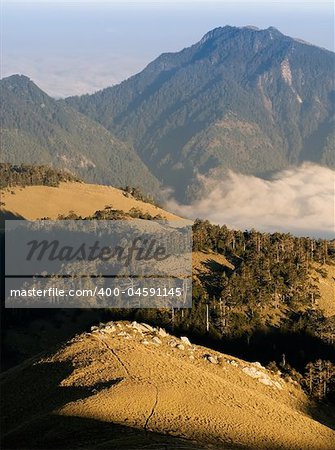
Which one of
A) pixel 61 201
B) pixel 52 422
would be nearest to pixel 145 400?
pixel 52 422

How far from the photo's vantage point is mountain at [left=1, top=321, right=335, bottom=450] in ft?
129

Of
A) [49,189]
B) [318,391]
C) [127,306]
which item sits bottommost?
[318,391]

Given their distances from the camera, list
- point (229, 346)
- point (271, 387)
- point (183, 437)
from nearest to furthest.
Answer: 1. point (183, 437)
2. point (271, 387)
3. point (229, 346)

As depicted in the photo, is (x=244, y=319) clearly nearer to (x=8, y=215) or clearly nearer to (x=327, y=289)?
(x=327, y=289)

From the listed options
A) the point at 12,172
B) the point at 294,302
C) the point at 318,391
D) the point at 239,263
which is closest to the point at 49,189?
the point at 12,172

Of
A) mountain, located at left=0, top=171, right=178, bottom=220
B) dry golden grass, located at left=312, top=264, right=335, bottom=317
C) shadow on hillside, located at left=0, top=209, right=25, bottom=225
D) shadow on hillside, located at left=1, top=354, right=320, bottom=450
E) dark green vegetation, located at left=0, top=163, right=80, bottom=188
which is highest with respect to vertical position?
dark green vegetation, located at left=0, top=163, right=80, bottom=188

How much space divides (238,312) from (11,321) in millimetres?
27814

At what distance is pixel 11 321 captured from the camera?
275 feet

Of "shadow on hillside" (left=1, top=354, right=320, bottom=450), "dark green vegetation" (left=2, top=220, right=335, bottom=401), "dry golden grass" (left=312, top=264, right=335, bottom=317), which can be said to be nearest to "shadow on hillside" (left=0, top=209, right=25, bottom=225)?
"dark green vegetation" (left=2, top=220, right=335, bottom=401)

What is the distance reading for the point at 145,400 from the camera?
4388 cm

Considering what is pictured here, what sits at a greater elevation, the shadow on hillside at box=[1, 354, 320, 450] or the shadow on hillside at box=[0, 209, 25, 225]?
the shadow on hillside at box=[0, 209, 25, 225]

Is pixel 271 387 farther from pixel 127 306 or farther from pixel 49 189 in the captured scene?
pixel 49 189

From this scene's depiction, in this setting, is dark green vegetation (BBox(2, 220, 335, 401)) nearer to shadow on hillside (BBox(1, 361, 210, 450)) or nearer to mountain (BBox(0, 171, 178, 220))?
shadow on hillside (BBox(1, 361, 210, 450))

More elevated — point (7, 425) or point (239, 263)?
point (239, 263)
